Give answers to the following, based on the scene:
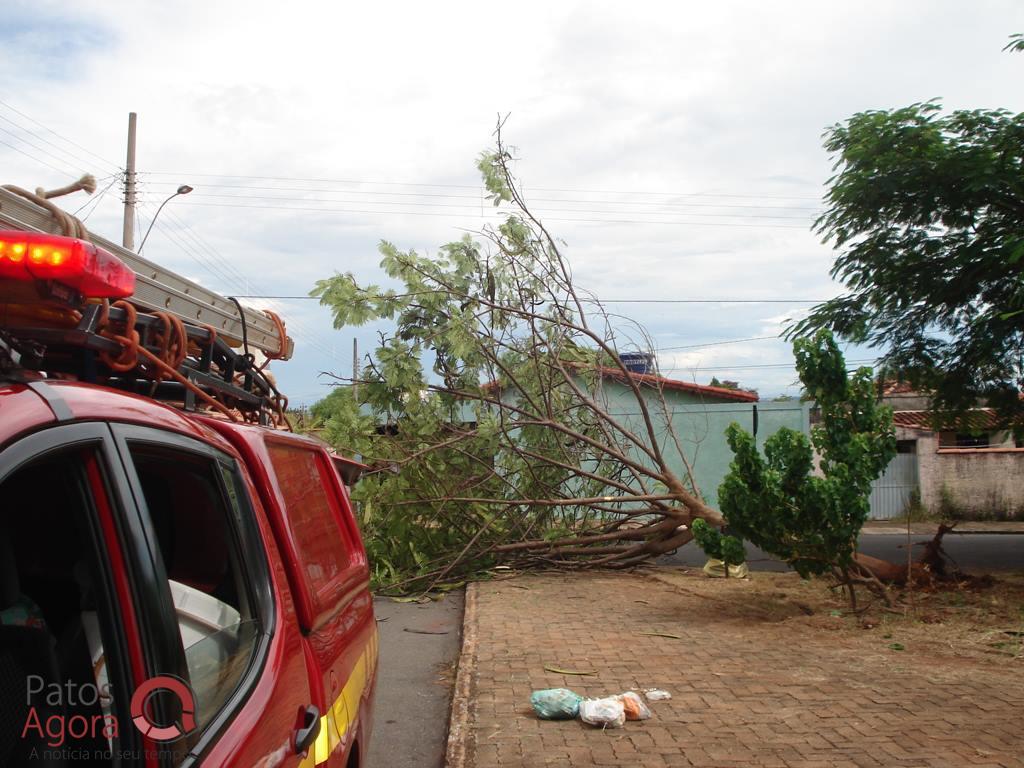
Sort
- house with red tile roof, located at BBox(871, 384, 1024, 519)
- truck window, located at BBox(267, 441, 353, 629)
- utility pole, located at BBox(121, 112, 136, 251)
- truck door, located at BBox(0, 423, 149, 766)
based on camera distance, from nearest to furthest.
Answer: truck door, located at BBox(0, 423, 149, 766) → truck window, located at BBox(267, 441, 353, 629) → utility pole, located at BBox(121, 112, 136, 251) → house with red tile roof, located at BBox(871, 384, 1024, 519)

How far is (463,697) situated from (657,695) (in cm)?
134

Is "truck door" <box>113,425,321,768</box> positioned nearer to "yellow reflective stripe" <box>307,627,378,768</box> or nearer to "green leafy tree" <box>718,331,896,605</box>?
"yellow reflective stripe" <box>307,627,378,768</box>

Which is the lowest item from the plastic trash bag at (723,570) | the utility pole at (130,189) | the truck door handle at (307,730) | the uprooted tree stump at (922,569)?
the plastic trash bag at (723,570)

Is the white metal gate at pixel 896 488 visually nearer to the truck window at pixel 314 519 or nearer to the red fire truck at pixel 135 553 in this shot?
the truck window at pixel 314 519

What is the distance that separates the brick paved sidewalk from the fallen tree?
9.32ft

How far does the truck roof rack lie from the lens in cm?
213

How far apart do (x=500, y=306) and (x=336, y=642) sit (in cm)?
1026

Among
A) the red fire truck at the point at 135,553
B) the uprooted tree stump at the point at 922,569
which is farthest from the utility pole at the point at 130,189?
the red fire truck at the point at 135,553

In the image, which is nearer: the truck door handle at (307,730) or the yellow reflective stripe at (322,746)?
the truck door handle at (307,730)

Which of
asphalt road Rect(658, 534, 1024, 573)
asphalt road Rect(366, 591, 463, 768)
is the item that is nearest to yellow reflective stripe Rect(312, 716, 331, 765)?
asphalt road Rect(366, 591, 463, 768)

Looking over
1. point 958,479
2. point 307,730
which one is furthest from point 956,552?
point 307,730

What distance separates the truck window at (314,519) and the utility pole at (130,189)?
59.1 feet

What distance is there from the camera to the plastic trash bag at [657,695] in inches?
253

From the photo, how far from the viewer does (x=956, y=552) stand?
17.3 meters
